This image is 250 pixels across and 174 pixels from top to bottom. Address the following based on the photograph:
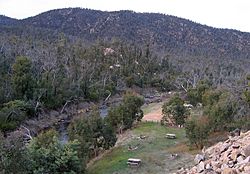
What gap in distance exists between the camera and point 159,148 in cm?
3362

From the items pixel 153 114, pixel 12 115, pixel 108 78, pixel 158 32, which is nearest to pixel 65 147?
pixel 12 115

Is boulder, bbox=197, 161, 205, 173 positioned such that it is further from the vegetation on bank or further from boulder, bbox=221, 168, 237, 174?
the vegetation on bank

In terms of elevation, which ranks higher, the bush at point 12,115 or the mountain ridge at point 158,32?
the mountain ridge at point 158,32

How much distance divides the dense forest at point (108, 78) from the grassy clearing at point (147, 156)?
146cm

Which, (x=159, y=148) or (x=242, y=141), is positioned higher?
(x=242, y=141)

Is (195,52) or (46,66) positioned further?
(195,52)

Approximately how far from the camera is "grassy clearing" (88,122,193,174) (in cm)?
2728

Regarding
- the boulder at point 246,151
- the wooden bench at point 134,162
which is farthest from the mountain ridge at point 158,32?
the boulder at point 246,151

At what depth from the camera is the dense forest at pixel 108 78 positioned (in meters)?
28.4

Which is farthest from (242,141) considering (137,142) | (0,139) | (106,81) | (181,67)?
(181,67)

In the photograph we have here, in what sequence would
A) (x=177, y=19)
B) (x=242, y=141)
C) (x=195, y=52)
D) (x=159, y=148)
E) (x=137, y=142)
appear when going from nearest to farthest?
1. (x=242, y=141)
2. (x=159, y=148)
3. (x=137, y=142)
4. (x=195, y=52)
5. (x=177, y=19)

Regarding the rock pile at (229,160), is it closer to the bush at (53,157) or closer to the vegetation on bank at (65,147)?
the vegetation on bank at (65,147)

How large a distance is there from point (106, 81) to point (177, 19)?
113542 millimetres

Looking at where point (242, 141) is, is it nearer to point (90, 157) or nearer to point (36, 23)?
point (90, 157)
